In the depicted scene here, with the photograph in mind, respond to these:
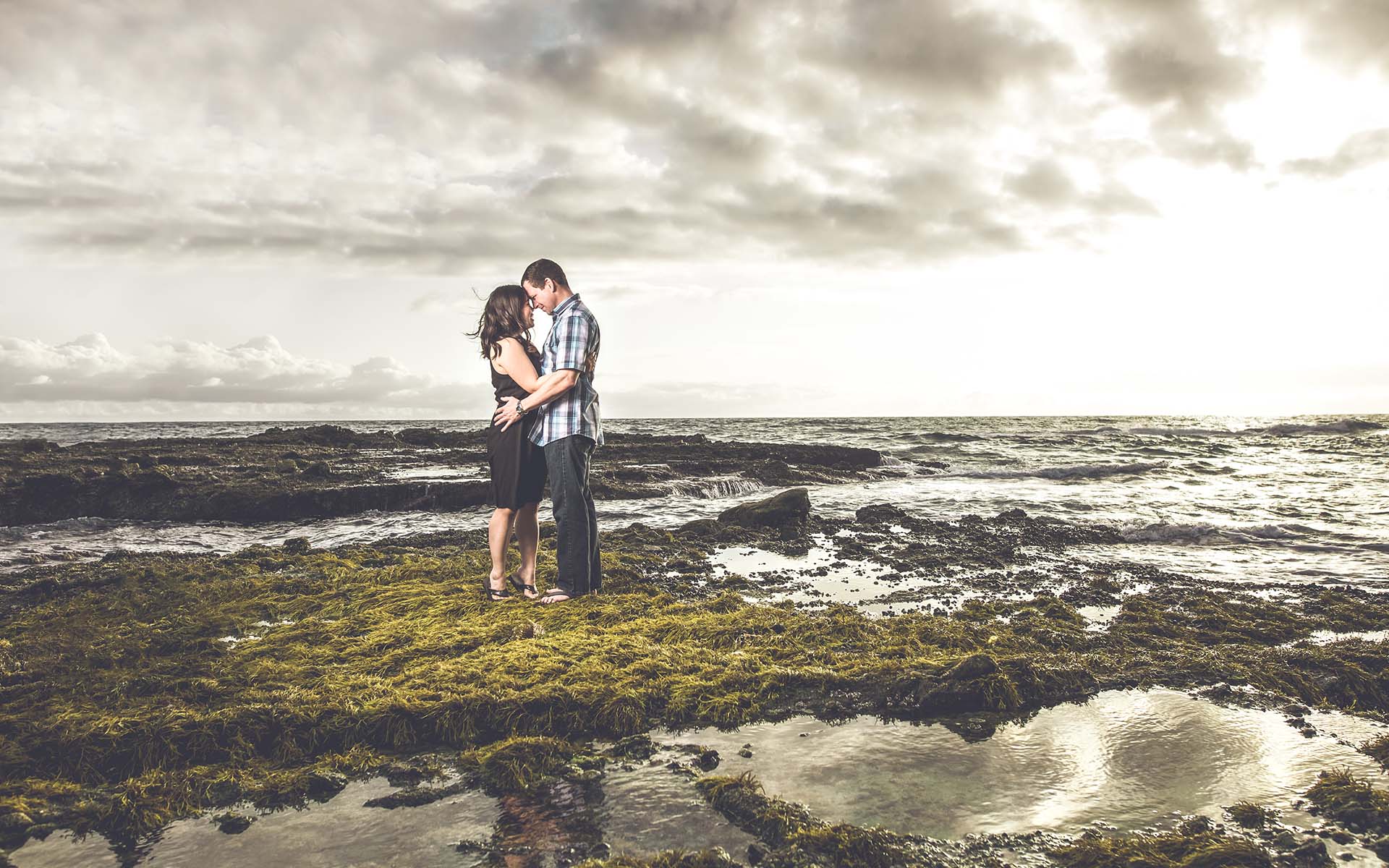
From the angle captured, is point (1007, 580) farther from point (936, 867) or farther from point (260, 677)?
point (260, 677)

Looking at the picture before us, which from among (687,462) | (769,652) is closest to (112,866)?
(769,652)

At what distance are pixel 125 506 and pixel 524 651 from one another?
12380 millimetres

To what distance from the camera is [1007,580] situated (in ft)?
23.3

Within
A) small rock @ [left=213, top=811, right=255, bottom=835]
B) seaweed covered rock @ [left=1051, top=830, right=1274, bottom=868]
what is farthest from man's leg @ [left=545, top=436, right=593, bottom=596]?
seaweed covered rock @ [left=1051, top=830, right=1274, bottom=868]

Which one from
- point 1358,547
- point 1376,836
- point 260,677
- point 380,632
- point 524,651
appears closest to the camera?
point 1376,836

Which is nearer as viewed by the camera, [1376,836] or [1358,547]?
[1376,836]

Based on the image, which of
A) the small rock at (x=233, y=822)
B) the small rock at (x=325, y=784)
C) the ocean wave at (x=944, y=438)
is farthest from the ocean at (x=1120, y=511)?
the ocean wave at (x=944, y=438)

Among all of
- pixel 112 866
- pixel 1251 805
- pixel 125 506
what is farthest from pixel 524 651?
pixel 125 506

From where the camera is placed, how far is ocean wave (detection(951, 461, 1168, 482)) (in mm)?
20078

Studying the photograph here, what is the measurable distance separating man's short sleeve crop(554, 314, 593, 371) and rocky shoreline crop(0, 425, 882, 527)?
8.81 m

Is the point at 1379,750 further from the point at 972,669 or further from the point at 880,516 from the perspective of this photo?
the point at 880,516

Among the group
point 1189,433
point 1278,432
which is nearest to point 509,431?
point 1189,433

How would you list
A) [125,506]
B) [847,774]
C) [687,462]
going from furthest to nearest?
[687,462], [125,506], [847,774]

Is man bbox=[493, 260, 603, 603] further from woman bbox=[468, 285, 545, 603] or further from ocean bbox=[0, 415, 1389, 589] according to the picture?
ocean bbox=[0, 415, 1389, 589]
